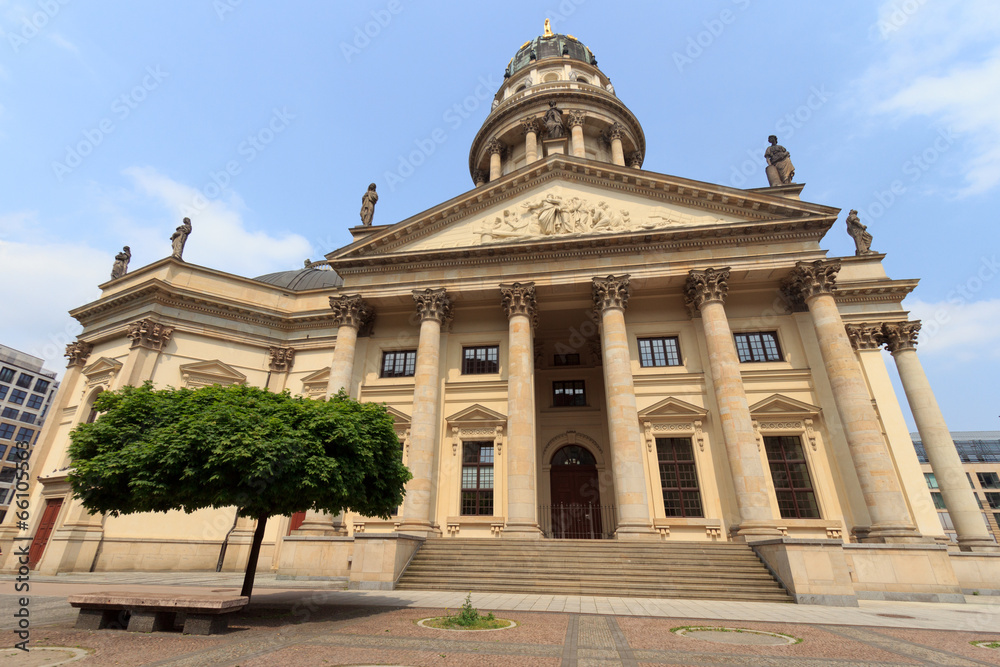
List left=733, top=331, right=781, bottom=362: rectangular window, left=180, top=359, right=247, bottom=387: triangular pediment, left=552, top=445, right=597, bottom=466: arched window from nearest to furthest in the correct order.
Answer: left=733, top=331, right=781, bottom=362: rectangular window → left=552, top=445, right=597, bottom=466: arched window → left=180, top=359, right=247, bottom=387: triangular pediment

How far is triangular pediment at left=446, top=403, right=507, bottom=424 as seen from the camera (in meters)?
22.6

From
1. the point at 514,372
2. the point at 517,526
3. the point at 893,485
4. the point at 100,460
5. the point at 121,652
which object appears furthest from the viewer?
the point at 514,372

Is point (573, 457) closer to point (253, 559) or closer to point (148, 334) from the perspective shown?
point (253, 559)

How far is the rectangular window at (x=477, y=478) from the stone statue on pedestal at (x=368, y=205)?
13447 millimetres

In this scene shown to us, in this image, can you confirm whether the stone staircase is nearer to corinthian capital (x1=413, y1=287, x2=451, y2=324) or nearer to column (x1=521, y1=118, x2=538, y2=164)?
corinthian capital (x1=413, y1=287, x2=451, y2=324)

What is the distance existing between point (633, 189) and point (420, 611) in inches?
806

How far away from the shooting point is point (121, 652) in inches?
262

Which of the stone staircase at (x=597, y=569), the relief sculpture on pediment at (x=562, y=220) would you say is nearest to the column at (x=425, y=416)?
the stone staircase at (x=597, y=569)

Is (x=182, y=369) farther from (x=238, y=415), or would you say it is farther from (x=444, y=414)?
(x=238, y=415)

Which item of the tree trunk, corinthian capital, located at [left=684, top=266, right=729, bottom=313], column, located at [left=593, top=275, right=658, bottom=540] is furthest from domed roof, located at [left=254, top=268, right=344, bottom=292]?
the tree trunk

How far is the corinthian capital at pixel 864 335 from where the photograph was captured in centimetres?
2496

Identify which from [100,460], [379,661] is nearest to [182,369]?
[100,460]

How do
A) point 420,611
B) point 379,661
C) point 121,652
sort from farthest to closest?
point 420,611
point 121,652
point 379,661

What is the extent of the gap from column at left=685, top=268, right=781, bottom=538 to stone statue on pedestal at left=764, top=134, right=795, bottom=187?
6.72m
